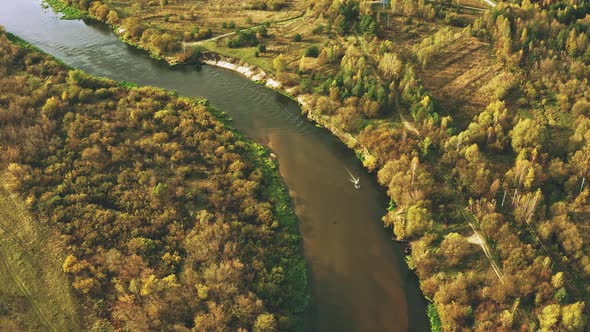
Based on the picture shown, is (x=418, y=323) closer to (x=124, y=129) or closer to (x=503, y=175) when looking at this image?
(x=503, y=175)

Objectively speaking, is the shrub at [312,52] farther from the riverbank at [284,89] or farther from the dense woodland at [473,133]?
the riverbank at [284,89]

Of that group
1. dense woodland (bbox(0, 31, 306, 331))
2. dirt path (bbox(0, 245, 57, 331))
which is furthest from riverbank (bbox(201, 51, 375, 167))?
dirt path (bbox(0, 245, 57, 331))

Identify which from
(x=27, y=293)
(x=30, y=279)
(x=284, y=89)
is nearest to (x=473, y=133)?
(x=284, y=89)

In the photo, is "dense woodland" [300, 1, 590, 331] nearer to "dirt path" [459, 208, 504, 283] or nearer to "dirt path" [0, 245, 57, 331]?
"dirt path" [459, 208, 504, 283]

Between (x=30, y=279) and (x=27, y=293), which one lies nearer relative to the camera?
(x=27, y=293)

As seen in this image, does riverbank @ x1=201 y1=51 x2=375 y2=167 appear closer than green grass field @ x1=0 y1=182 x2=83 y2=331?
No

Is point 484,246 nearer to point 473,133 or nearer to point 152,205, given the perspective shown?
point 473,133
